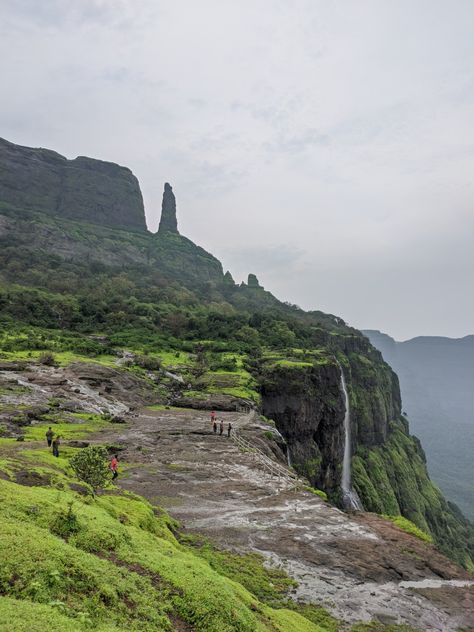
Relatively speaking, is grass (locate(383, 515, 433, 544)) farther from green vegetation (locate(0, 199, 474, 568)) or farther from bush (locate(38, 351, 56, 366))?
bush (locate(38, 351, 56, 366))

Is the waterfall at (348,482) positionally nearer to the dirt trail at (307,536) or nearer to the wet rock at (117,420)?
the wet rock at (117,420)

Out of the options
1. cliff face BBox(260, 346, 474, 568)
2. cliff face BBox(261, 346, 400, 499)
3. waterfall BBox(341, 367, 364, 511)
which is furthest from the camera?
waterfall BBox(341, 367, 364, 511)

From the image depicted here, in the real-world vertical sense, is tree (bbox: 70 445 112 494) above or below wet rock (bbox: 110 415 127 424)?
above

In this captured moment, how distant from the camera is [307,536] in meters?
17.6

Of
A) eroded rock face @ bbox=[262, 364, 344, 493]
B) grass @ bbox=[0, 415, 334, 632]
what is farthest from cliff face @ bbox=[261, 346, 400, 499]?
grass @ bbox=[0, 415, 334, 632]

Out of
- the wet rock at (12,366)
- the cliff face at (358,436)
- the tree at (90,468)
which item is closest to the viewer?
the tree at (90,468)

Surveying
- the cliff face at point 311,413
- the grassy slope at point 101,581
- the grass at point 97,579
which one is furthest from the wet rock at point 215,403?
the grass at point 97,579

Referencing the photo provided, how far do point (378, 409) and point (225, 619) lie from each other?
359 feet

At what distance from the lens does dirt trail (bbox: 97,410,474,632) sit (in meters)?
13.5

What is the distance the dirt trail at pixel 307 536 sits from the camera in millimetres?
13484

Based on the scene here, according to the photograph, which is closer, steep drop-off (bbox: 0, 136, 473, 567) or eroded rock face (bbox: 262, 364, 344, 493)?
eroded rock face (bbox: 262, 364, 344, 493)

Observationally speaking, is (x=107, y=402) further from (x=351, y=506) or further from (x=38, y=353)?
(x=351, y=506)

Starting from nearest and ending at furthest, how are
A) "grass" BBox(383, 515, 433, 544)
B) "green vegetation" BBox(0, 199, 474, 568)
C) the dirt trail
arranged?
the dirt trail, "grass" BBox(383, 515, 433, 544), "green vegetation" BBox(0, 199, 474, 568)

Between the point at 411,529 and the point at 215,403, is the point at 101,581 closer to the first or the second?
the point at 411,529
